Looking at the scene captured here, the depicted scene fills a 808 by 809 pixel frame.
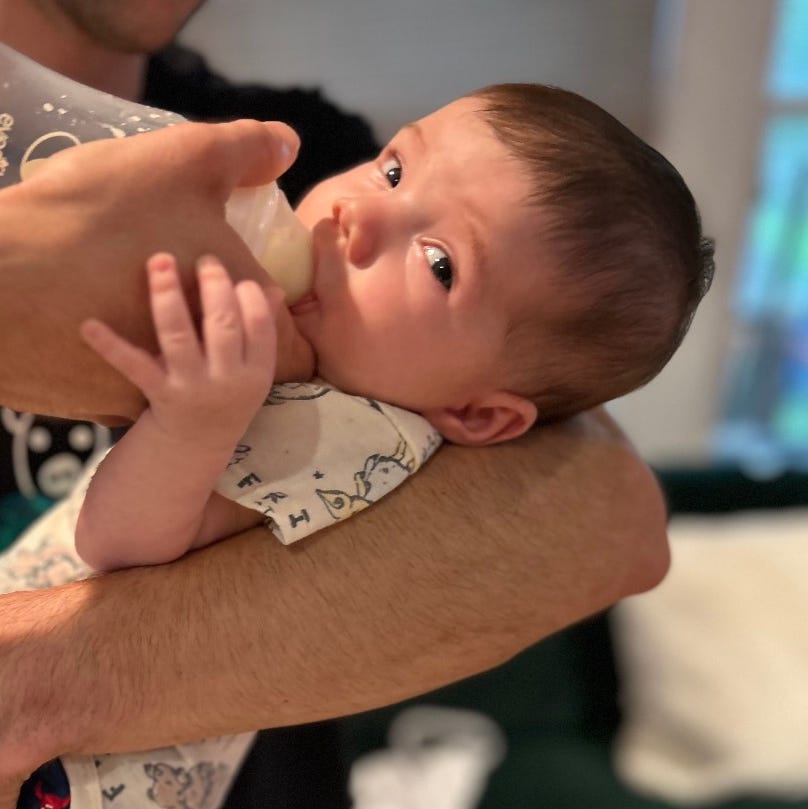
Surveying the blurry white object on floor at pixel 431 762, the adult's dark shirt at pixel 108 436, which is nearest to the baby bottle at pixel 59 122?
the adult's dark shirt at pixel 108 436

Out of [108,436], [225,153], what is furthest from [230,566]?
[108,436]

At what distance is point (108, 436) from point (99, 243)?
0.63m

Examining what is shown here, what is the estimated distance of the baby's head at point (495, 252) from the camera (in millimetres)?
730

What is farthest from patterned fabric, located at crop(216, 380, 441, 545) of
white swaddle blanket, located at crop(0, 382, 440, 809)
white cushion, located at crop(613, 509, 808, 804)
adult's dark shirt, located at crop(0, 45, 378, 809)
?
white cushion, located at crop(613, 509, 808, 804)

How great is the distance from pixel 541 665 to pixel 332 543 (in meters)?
1.52

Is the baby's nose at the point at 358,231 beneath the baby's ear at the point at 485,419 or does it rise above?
above

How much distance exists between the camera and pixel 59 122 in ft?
1.90

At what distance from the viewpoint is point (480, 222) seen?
73cm

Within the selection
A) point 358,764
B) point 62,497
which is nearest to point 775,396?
point 358,764

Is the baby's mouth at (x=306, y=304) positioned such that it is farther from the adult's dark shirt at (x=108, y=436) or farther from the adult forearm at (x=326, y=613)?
the adult's dark shirt at (x=108, y=436)

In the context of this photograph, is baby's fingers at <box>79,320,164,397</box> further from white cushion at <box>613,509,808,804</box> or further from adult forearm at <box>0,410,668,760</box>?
white cushion at <box>613,509,808,804</box>

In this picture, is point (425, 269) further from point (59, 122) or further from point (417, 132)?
point (59, 122)

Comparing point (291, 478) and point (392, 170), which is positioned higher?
point (392, 170)

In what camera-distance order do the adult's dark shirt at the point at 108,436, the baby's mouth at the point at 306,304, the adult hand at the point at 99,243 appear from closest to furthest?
the adult hand at the point at 99,243 < the baby's mouth at the point at 306,304 < the adult's dark shirt at the point at 108,436
